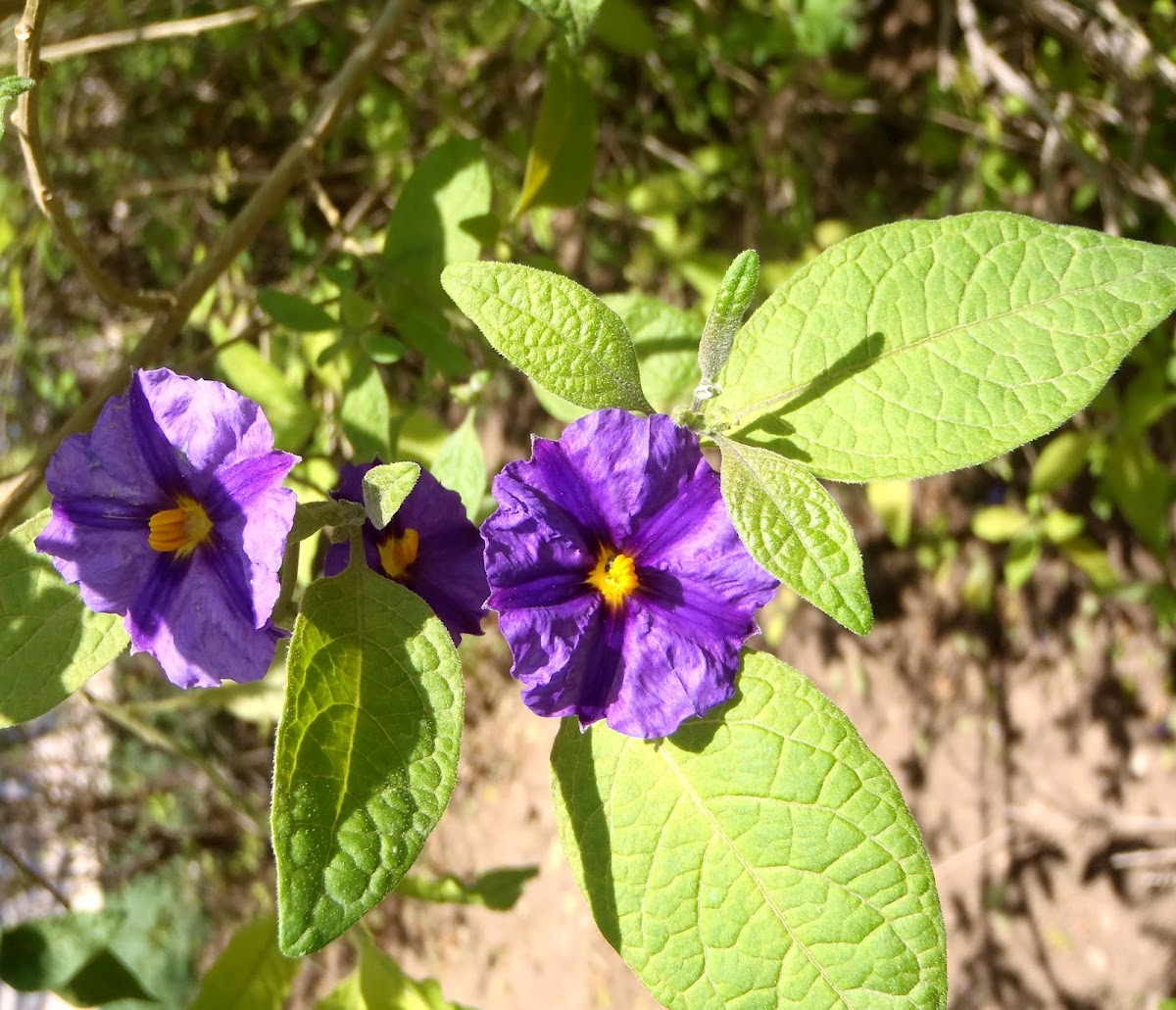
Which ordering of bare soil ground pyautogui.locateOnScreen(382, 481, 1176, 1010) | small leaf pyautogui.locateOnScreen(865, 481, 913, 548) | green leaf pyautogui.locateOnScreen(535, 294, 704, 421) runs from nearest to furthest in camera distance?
1. green leaf pyautogui.locateOnScreen(535, 294, 704, 421)
2. small leaf pyautogui.locateOnScreen(865, 481, 913, 548)
3. bare soil ground pyautogui.locateOnScreen(382, 481, 1176, 1010)

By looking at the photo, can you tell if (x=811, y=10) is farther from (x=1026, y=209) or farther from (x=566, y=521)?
(x=566, y=521)

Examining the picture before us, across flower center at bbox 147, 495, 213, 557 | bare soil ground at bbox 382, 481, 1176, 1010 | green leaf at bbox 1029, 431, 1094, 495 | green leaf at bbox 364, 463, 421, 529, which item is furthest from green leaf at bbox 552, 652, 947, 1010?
bare soil ground at bbox 382, 481, 1176, 1010

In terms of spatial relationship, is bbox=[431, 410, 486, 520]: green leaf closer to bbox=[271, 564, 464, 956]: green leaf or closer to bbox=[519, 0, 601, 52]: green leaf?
bbox=[271, 564, 464, 956]: green leaf

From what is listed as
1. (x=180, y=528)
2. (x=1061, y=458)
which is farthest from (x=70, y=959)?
(x=1061, y=458)

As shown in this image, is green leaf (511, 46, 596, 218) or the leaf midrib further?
green leaf (511, 46, 596, 218)

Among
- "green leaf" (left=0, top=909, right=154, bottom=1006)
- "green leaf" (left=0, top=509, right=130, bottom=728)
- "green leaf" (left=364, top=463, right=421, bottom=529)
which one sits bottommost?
"green leaf" (left=0, top=909, right=154, bottom=1006)

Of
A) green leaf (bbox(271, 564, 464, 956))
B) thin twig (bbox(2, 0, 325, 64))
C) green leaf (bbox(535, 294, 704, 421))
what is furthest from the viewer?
thin twig (bbox(2, 0, 325, 64))

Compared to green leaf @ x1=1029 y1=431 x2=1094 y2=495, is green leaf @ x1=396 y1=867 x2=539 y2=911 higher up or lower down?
lower down

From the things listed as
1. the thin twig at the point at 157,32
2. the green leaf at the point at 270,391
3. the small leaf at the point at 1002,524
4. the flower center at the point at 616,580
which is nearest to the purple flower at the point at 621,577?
the flower center at the point at 616,580
